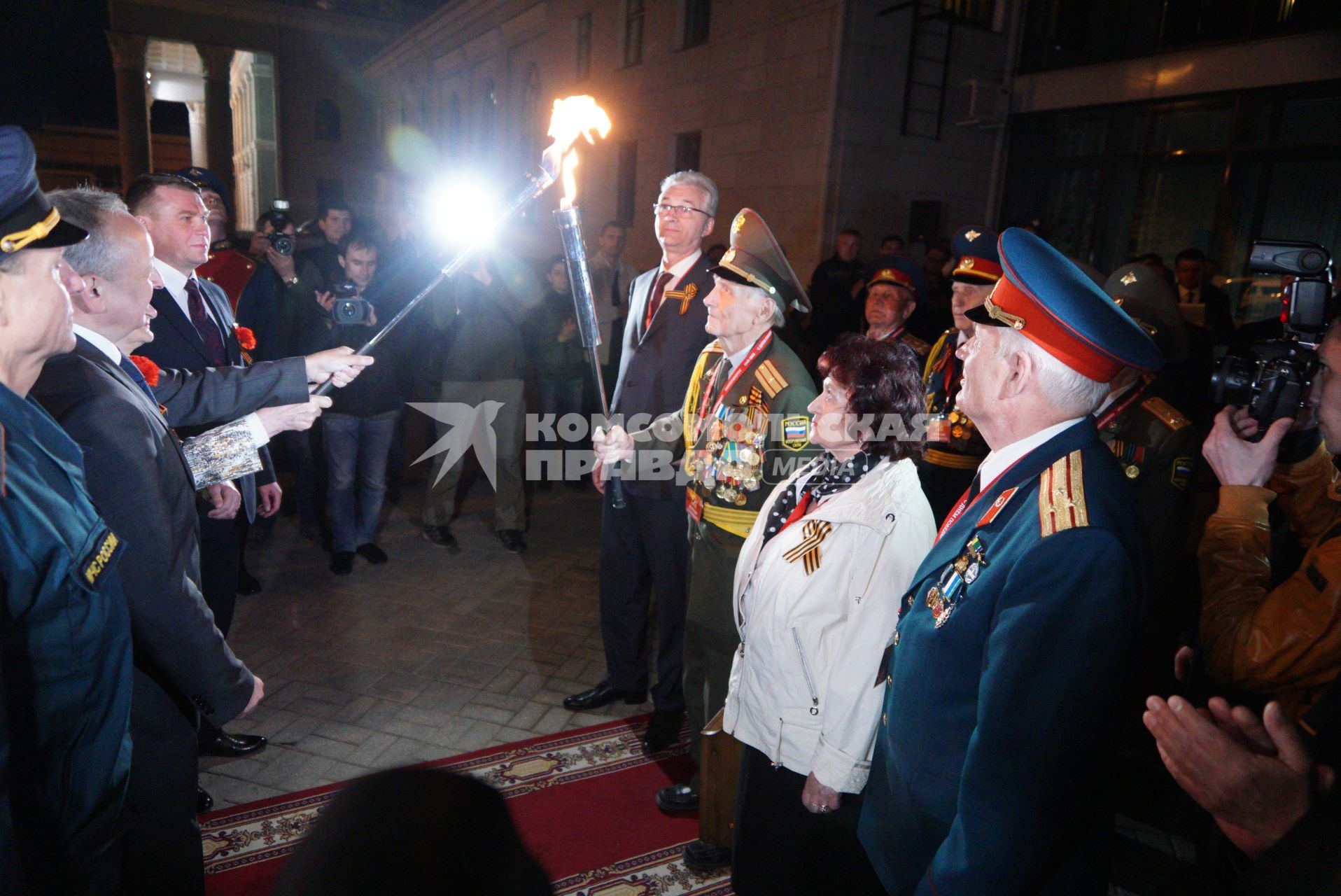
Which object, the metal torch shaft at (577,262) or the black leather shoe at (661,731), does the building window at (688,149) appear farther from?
the black leather shoe at (661,731)

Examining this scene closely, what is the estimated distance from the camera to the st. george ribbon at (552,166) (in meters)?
3.19

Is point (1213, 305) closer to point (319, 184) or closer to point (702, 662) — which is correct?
point (702, 662)

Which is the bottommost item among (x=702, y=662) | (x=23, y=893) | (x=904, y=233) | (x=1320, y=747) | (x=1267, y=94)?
(x=702, y=662)

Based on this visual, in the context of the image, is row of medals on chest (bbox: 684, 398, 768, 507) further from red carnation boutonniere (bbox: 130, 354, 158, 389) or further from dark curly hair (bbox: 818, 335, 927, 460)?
red carnation boutonniere (bbox: 130, 354, 158, 389)

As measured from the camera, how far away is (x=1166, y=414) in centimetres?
328

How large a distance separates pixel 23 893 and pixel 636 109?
15.2 m

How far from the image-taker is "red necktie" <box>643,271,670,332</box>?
3.65 metres

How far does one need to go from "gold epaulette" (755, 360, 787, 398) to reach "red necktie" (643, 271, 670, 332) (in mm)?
830

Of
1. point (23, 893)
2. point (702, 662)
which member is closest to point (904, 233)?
point (702, 662)

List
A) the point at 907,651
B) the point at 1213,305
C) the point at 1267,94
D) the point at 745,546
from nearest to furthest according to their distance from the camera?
1. the point at 907,651
2. the point at 745,546
3. the point at 1213,305
4. the point at 1267,94

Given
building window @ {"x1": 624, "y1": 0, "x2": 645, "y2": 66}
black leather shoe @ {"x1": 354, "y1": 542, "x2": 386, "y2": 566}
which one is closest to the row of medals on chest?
black leather shoe @ {"x1": 354, "y1": 542, "x2": 386, "y2": 566}

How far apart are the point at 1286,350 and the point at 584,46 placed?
17.0 meters

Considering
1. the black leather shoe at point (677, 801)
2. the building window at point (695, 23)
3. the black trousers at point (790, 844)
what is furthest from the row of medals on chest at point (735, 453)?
the building window at point (695, 23)

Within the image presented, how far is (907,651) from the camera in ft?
5.43
